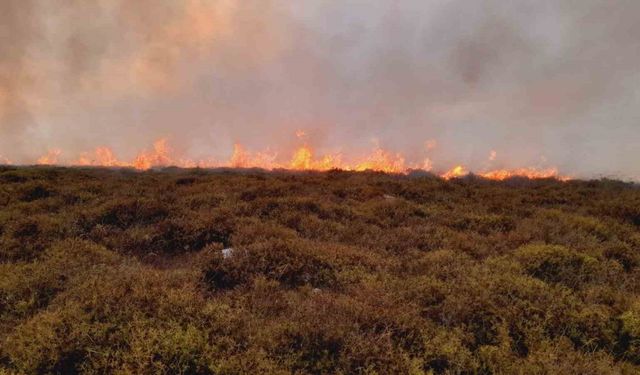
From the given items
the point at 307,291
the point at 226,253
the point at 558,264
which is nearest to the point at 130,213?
the point at 226,253

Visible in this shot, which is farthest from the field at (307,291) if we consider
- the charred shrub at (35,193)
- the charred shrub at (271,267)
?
the charred shrub at (35,193)

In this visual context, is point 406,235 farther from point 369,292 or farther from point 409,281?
point 369,292

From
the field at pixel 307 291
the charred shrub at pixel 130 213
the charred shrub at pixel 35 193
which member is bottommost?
the field at pixel 307 291

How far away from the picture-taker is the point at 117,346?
616cm

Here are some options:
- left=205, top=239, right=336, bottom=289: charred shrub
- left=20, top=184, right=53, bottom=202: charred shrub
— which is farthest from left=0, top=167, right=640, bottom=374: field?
left=20, top=184, right=53, bottom=202: charred shrub

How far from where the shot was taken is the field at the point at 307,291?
627cm

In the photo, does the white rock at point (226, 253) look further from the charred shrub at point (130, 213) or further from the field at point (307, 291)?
the charred shrub at point (130, 213)

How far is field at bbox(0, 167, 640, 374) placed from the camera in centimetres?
627

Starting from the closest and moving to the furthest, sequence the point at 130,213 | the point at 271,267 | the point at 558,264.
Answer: the point at 271,267 < the point at 558,264 < the point at 130,213

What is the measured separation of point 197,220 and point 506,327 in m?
8.85

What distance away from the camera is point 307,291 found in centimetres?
874

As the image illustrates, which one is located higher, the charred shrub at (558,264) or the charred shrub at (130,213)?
the charred shrub at (130,213)

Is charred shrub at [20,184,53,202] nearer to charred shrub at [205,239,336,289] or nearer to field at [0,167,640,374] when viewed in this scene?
field at [0,167,640,374]

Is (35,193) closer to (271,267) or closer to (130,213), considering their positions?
(130,213)
